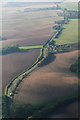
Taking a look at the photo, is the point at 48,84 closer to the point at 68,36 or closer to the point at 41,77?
the point at 41,77

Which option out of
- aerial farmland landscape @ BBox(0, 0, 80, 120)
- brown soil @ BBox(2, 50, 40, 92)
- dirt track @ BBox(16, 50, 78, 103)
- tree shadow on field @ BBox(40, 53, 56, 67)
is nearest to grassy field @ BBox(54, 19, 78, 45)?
aerial farmland landscape @ BBox(0, 0, 80, 120)

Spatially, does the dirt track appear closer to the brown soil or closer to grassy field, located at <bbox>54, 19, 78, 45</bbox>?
the brown soil

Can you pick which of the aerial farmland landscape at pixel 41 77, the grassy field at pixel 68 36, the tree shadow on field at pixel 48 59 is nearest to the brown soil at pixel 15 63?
the aerial farmland landscape at pixel 41 77

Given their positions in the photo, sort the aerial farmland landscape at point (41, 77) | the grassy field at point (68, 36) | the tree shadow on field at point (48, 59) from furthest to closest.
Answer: the grassy field at point (68, 36)
the tree shadow on field at point (48, 59)
the aerial farmland landscape at point (41, 77)

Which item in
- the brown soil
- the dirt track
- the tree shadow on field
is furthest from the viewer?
the tree shadow on field

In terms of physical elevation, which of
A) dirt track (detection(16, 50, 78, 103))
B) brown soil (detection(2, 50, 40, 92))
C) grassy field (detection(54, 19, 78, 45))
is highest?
grassy field (detection(54, 19, 78, 45))

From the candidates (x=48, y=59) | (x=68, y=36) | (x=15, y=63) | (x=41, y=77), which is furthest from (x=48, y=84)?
(x=68, y=36)

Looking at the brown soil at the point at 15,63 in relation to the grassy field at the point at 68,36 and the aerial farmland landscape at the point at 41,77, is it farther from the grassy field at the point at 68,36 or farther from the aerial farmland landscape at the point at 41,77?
the grassy field at the point at 68,36

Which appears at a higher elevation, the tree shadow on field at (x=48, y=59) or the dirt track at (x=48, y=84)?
the tree shadow on field at (x=48, y=59)

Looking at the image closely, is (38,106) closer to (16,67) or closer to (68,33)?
(16,67)
